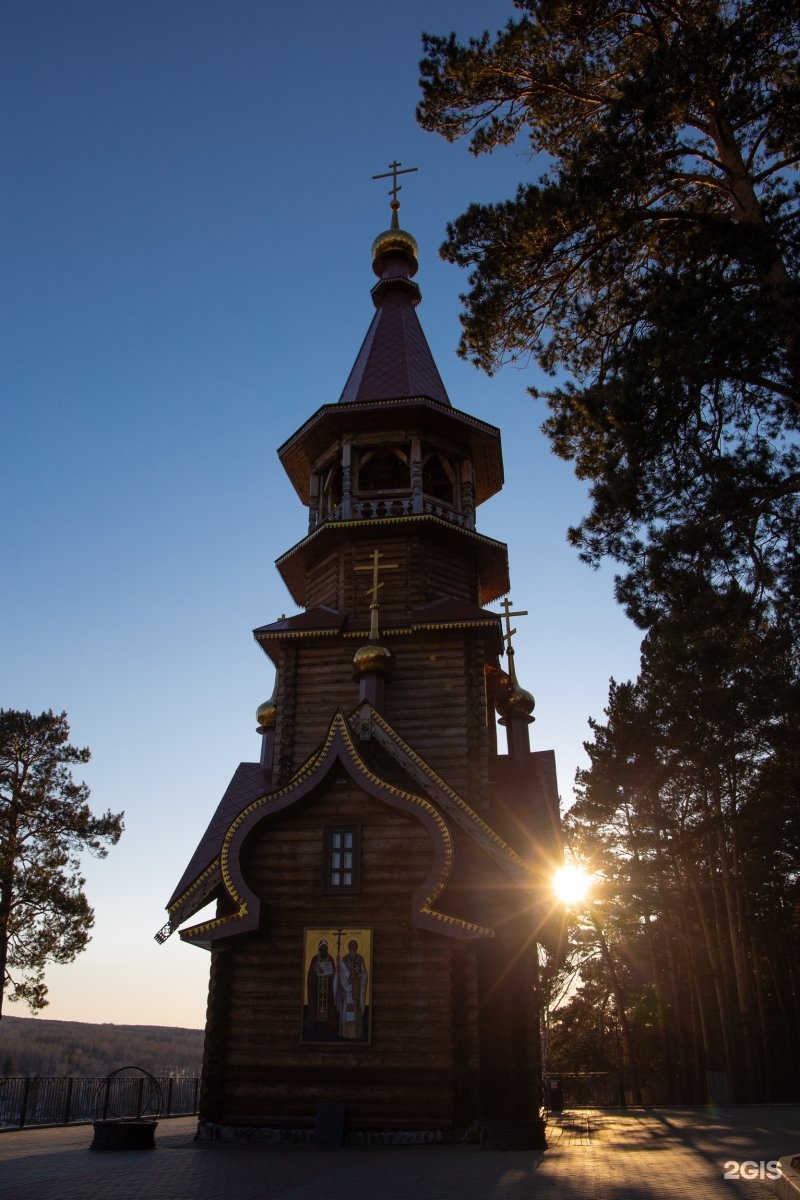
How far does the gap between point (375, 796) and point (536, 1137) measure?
549 cm

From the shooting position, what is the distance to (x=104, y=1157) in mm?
10953

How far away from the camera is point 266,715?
66.7 ft

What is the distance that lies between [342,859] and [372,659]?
14.7 feet

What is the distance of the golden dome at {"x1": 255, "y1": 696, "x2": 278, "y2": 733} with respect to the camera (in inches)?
798

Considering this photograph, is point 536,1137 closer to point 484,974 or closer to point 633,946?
point 484,974

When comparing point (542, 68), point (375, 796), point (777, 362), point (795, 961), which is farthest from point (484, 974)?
point (795, 961)

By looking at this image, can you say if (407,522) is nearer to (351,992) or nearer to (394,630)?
(394,630)

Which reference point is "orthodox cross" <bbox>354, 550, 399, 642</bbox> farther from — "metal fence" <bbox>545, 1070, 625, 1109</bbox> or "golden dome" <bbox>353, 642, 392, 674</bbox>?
"metal fence" <bbox>545, 1070, 625, 1109</bbox>

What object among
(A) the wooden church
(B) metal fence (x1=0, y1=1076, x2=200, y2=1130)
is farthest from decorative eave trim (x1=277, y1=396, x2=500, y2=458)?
(B) metal fence (x1=0, y1=1076, x2=200, y2=1130)

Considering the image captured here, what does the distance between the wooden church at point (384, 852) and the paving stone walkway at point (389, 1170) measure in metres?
1.00

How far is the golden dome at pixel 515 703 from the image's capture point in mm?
20703

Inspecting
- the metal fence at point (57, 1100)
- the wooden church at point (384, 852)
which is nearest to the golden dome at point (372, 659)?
the wooden church at point (384, 852)

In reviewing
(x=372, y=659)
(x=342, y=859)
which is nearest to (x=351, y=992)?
(x=342, y=859)

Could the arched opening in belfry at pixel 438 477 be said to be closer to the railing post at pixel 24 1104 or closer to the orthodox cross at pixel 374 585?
the orthodox cross at pixel 374 585
